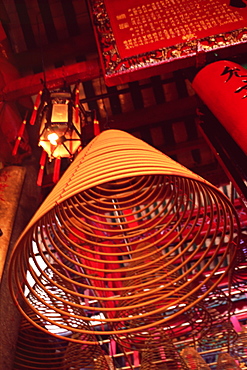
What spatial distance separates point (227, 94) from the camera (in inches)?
89.6

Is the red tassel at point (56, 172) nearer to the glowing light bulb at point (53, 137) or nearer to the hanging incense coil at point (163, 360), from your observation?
the glowing light bulb at point (53, 137)

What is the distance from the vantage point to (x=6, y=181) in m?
4.35

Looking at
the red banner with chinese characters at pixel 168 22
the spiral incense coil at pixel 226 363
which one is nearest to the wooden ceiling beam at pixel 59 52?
the red banner with chinese characters at pixel 168 22

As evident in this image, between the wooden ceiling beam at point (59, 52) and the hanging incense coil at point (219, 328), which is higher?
the wooden ceiling beam at point (59, 52)

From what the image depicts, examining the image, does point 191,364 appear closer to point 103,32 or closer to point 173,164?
point 173,164

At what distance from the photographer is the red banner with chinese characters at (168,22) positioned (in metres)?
3.26

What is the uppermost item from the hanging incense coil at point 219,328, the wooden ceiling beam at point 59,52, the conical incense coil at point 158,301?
the wooden ceiling beam at point 59,52

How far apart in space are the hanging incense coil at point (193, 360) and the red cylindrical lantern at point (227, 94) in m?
2.08

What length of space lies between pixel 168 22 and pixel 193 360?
10.8 ft

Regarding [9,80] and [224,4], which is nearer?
[224,4]

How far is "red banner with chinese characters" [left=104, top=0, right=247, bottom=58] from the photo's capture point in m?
3.26

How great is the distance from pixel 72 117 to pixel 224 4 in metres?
1.93

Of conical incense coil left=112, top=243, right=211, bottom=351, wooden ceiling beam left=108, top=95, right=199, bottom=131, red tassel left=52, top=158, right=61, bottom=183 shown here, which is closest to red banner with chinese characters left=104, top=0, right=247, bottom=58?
red tassel left=52, top=158, right=61, bottom=183

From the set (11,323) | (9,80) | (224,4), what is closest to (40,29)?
(9,80)
